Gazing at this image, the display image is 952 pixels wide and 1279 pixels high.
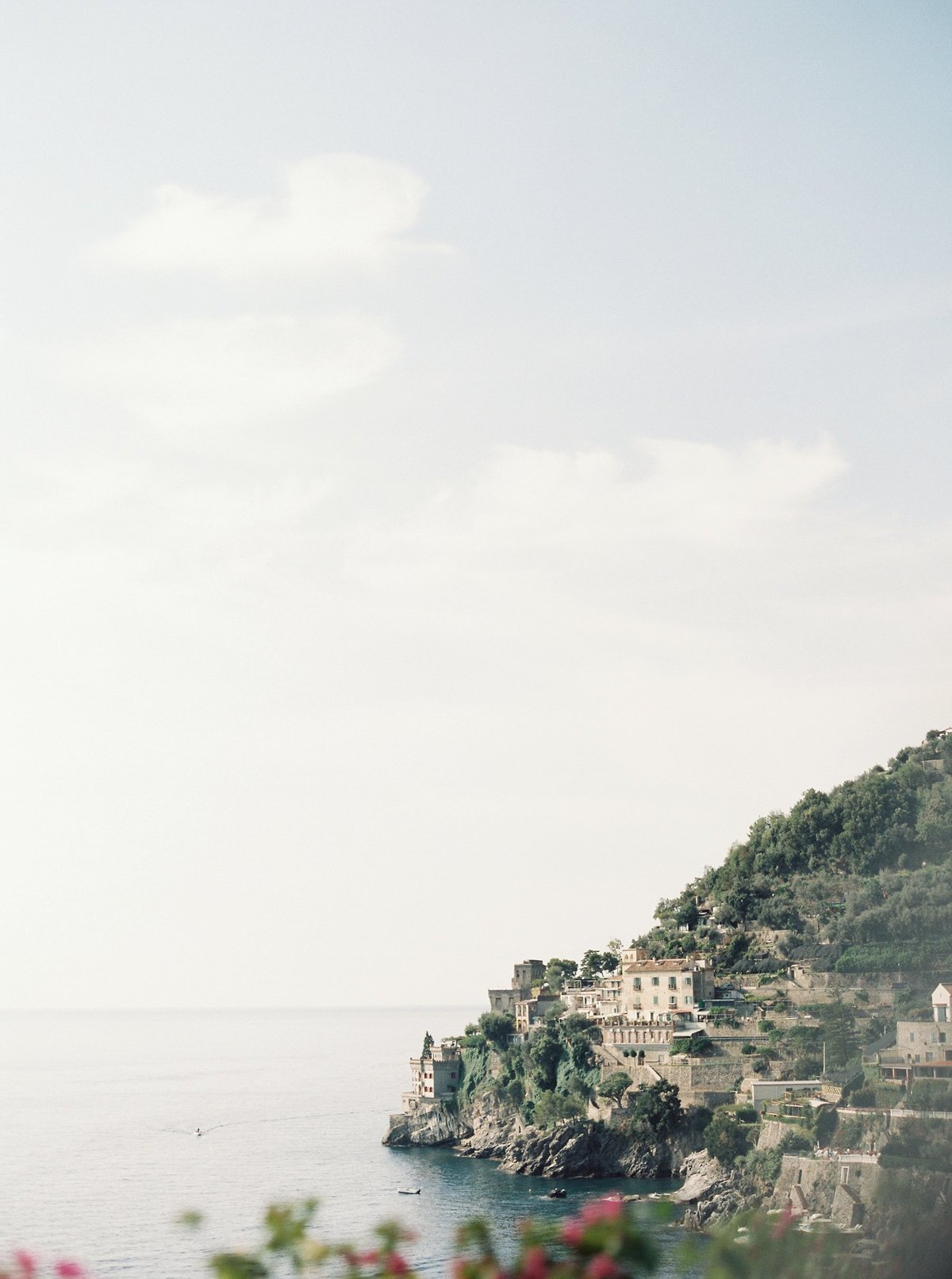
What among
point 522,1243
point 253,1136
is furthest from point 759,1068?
point 522,1243

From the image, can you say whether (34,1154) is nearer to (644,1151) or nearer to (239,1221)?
(239,1221)

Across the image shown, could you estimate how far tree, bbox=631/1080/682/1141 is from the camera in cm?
5362

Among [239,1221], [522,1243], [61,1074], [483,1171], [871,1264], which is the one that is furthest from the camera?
[61,1074]

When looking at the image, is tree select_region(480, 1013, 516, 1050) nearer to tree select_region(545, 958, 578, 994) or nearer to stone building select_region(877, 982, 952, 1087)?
tree select_region(545, 958, 578, 994)

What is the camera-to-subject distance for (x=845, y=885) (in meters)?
67.2

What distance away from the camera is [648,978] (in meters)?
62.1

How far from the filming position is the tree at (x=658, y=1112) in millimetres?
53625

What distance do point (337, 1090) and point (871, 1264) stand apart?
100 m

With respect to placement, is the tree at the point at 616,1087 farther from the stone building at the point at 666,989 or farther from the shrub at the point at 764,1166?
the shrub at the point at 764,1166

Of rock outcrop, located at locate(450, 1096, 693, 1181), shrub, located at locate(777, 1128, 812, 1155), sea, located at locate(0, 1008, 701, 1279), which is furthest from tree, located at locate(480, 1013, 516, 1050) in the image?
shrub, located at locate(777, 1128, 812, 1155)

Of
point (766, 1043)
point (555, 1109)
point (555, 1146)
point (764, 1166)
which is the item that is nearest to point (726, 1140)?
point (764, 1166)

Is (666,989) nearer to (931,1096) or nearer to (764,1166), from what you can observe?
(764,1166)

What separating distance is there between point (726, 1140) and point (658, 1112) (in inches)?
179

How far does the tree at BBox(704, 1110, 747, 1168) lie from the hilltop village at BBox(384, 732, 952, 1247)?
75 millimetres
